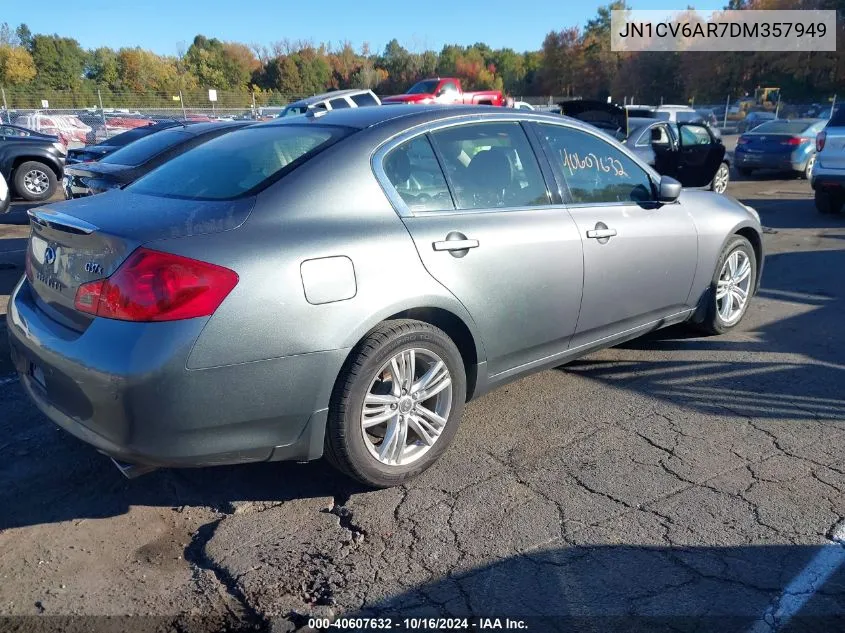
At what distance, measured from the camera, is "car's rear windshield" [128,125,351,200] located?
10.2 ft

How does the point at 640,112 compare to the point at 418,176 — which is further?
the point at 640,112

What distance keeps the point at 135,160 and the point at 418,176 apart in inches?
228

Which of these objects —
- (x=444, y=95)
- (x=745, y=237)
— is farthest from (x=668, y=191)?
(x=444, y=95)

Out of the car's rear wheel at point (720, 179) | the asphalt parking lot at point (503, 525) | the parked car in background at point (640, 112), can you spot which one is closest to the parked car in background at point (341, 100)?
the parked car in background at point (640, 112)

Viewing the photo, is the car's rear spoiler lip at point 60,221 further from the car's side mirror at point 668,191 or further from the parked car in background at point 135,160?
the parked car in background at point 135,160

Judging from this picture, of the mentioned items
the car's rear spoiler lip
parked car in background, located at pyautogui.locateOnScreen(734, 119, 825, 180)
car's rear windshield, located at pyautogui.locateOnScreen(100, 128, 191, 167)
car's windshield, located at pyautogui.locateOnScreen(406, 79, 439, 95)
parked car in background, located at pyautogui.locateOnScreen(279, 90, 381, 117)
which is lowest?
parked car in background, located at pyautogui.locateOnScreen(734, 119, 825, 180)

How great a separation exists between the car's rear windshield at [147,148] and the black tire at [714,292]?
616cm

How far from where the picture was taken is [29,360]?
294 cm

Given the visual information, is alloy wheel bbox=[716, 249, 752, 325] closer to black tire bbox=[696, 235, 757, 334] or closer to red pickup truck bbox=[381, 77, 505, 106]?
black tire bbox=[696, 235, 757, 334]

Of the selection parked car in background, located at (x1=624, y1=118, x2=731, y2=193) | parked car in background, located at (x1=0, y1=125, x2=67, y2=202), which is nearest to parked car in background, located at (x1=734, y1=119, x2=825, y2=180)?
parked car in background, located at (x1=624, y1=118, x2=731, y2=193)

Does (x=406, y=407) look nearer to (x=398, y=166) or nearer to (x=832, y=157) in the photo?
(x=398, y=166)

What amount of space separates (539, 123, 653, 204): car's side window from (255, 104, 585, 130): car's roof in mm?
153

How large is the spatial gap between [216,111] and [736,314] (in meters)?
30.1

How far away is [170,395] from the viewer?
2525 millimetres
